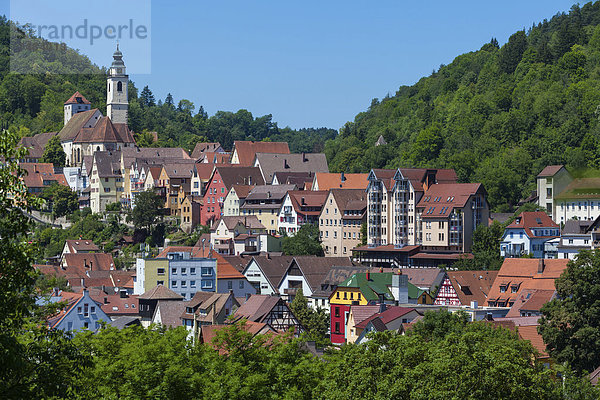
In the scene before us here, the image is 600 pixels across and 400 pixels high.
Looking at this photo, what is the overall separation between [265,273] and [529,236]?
19480 millimetres

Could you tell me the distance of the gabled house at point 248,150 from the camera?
12750cm

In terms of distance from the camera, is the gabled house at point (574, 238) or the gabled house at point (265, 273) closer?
the gabled house at point (574, 238)

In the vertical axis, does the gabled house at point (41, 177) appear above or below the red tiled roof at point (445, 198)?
above

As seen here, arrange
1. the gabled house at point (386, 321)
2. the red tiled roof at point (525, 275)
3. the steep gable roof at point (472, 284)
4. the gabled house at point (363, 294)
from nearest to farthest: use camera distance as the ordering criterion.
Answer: the gabled house at point (386, 321) < the red tiled roof at point (525, 275) < the gabled house at point (363, 294) < the steep gable roof at point (472, 284)

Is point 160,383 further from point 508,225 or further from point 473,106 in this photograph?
point 473,106

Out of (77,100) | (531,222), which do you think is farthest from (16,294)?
(77,100)

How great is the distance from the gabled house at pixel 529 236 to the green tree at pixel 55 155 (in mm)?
63729

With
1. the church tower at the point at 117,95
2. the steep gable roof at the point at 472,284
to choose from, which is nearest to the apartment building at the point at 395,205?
the steep gable roof at the point at 472,284

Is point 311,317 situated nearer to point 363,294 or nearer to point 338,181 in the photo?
point 363,294

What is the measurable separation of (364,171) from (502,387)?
99.7 m

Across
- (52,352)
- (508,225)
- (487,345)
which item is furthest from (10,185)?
(508,225)

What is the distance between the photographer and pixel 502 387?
2722cm

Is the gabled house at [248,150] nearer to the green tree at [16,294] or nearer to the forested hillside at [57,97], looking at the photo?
the forested hillside at [57,97]

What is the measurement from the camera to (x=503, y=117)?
404 ft
